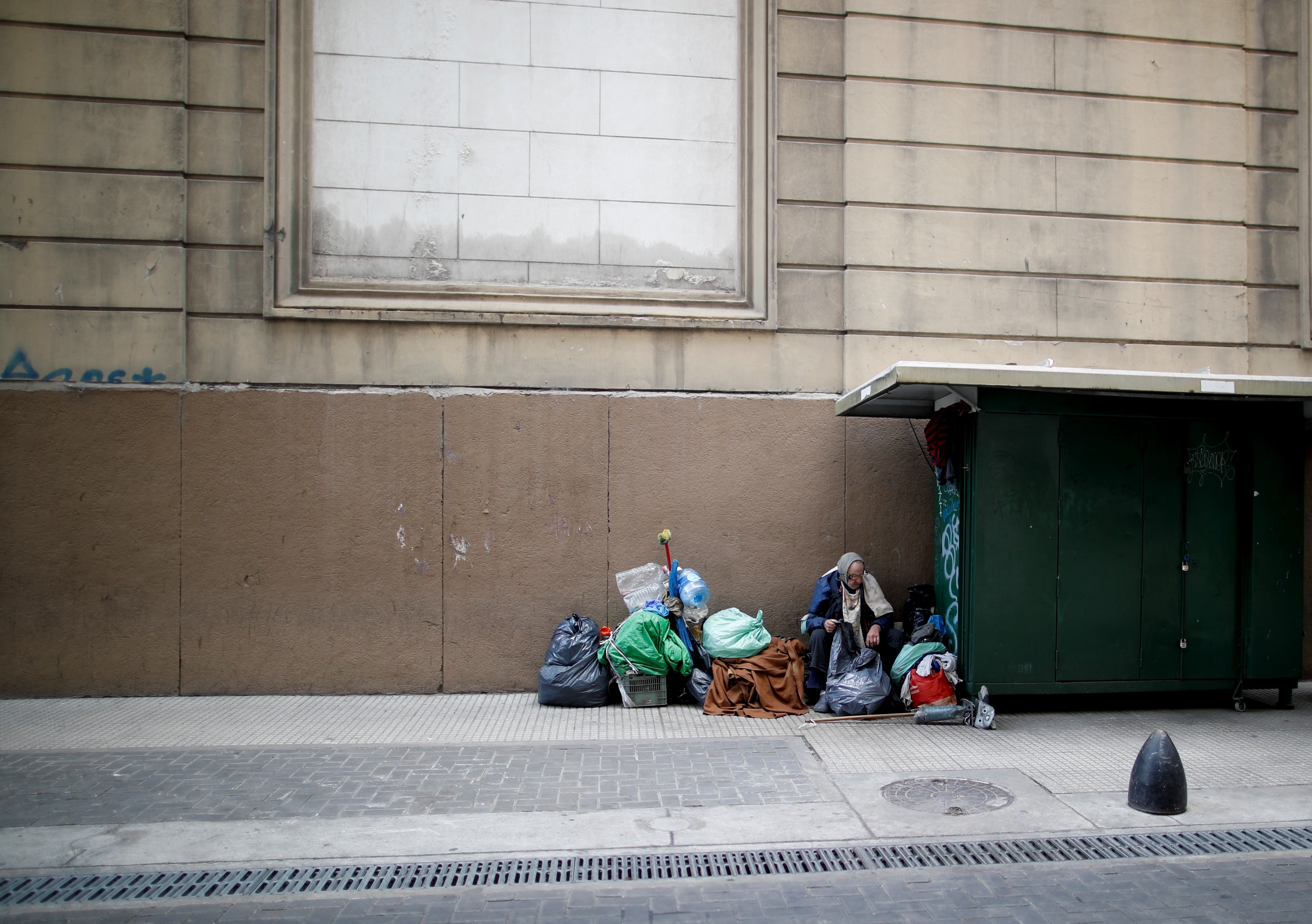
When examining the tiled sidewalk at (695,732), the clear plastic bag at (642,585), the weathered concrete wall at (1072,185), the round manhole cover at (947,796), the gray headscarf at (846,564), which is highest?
the weathered concrete wall at (1072,185)

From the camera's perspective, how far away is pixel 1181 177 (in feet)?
26.5

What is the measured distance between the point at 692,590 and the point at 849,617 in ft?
4.15

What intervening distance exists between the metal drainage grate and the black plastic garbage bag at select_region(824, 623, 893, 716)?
213 centimetres

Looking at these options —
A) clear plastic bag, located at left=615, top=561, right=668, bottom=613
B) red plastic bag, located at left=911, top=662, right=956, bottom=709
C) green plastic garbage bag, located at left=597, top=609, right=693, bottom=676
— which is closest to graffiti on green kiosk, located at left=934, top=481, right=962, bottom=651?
red plastic bag, located at left=911, top=662, right=956, bottom=709

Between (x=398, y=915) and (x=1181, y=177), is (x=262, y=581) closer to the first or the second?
(x=398, y=915)

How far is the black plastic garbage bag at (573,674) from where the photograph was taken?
667 cm

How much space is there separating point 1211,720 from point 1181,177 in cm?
505

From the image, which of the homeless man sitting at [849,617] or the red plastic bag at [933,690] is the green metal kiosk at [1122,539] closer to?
the red plastic bag at [933,690]

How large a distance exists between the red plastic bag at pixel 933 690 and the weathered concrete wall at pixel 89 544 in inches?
234

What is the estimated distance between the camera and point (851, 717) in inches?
248

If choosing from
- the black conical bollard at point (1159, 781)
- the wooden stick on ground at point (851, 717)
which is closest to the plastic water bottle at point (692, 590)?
the wooden stick on ground at point (851, 717)

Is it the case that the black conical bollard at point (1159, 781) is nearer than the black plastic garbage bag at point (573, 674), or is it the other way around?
the black conical bollard at point (1159, 781)

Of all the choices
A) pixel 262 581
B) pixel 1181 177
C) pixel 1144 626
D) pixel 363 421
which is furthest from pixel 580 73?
pixel 1144 626

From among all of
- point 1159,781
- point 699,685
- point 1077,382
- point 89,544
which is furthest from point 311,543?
point 1159,781
